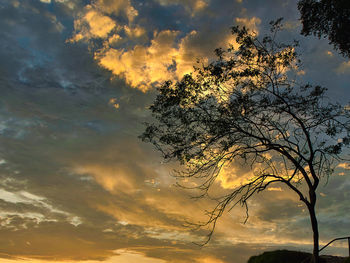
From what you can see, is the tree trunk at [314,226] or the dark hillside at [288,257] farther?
the dark hillside at [288,257]

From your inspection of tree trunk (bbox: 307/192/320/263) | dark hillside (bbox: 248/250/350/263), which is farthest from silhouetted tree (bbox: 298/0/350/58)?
dark hillside (bbox: 248/250/350/263)

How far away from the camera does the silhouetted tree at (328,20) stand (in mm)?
20906

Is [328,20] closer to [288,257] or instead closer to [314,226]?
[314,226]

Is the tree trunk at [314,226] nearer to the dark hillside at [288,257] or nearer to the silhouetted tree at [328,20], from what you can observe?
the dark hillside at [288,257]

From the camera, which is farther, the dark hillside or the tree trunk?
the dark hillside

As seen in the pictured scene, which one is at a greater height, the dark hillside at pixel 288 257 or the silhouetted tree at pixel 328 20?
A: the silhouetted tree at pixel 328 20

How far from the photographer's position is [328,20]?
21.7 m

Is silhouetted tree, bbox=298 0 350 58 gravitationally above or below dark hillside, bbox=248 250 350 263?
above

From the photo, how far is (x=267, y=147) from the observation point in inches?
879

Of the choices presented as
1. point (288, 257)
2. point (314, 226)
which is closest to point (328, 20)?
point (314, 226)

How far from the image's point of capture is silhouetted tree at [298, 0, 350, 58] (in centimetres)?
2091

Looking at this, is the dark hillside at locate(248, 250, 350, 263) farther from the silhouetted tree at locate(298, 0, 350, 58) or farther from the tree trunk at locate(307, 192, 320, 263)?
the silhouetted tree at locate(298, 0, 350, 58)

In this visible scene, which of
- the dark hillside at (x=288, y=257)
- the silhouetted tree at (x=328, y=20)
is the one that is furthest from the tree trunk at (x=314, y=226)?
the silhouetted tree at (x=328, y=20)

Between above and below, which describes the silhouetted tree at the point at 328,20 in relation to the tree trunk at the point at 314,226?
above
